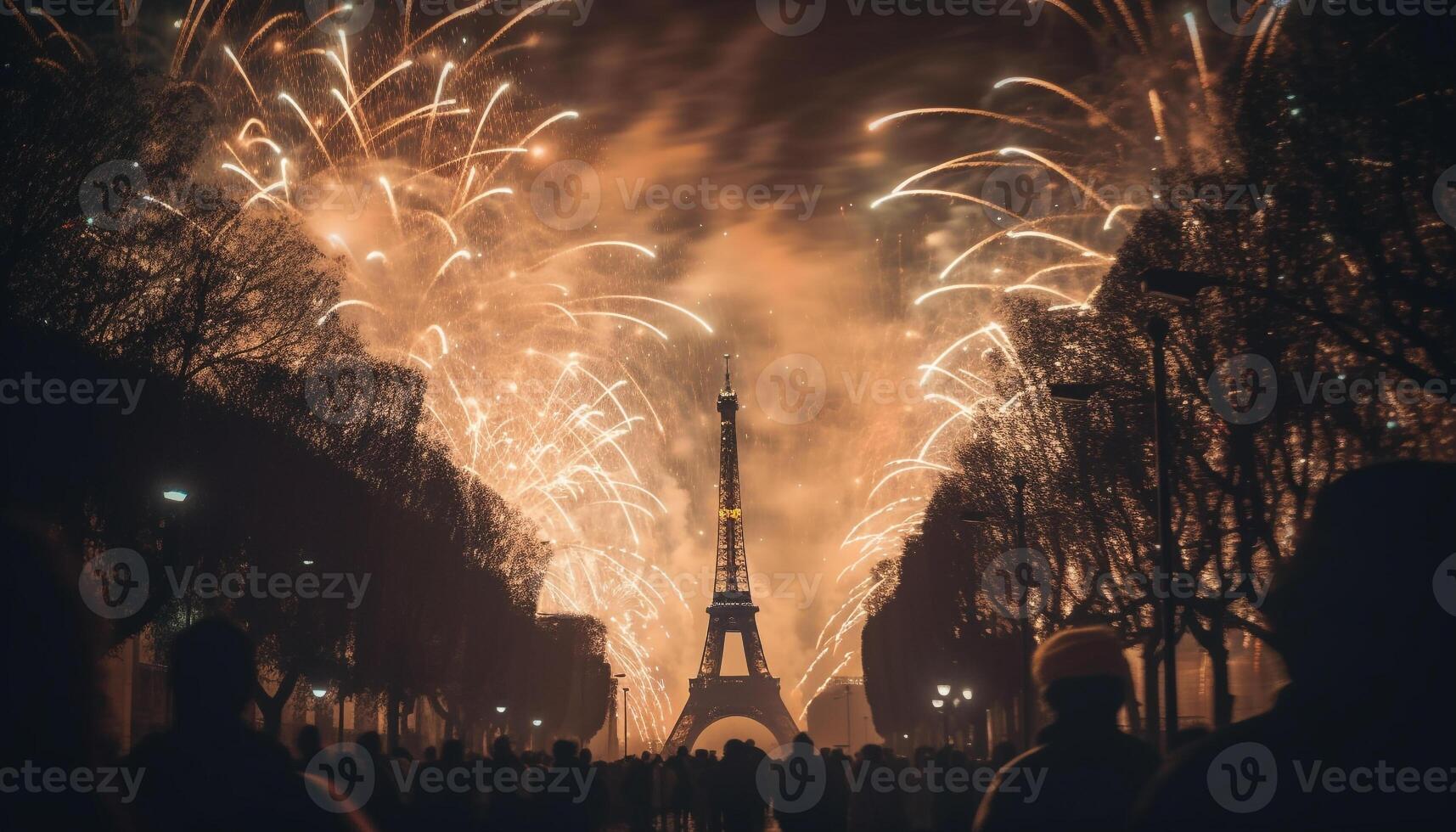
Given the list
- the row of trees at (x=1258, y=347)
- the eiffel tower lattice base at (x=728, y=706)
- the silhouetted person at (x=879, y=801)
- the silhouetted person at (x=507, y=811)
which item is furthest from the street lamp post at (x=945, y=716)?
the eiffel tower lattice base at (x=728, y=706)

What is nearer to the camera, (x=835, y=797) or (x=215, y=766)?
(x=215, y=766)

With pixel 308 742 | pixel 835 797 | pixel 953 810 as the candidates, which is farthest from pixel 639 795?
pixel 835 797

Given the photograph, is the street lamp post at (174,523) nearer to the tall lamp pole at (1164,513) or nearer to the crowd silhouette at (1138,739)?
the tall lamp pole at (1164,513)

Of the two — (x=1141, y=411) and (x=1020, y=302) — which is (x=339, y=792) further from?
(x=1020, y=302)

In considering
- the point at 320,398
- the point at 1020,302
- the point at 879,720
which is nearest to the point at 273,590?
the point at 320,398

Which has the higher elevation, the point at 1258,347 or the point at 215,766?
the point at 1258,347

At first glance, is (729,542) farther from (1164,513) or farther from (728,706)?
(1164,513)
